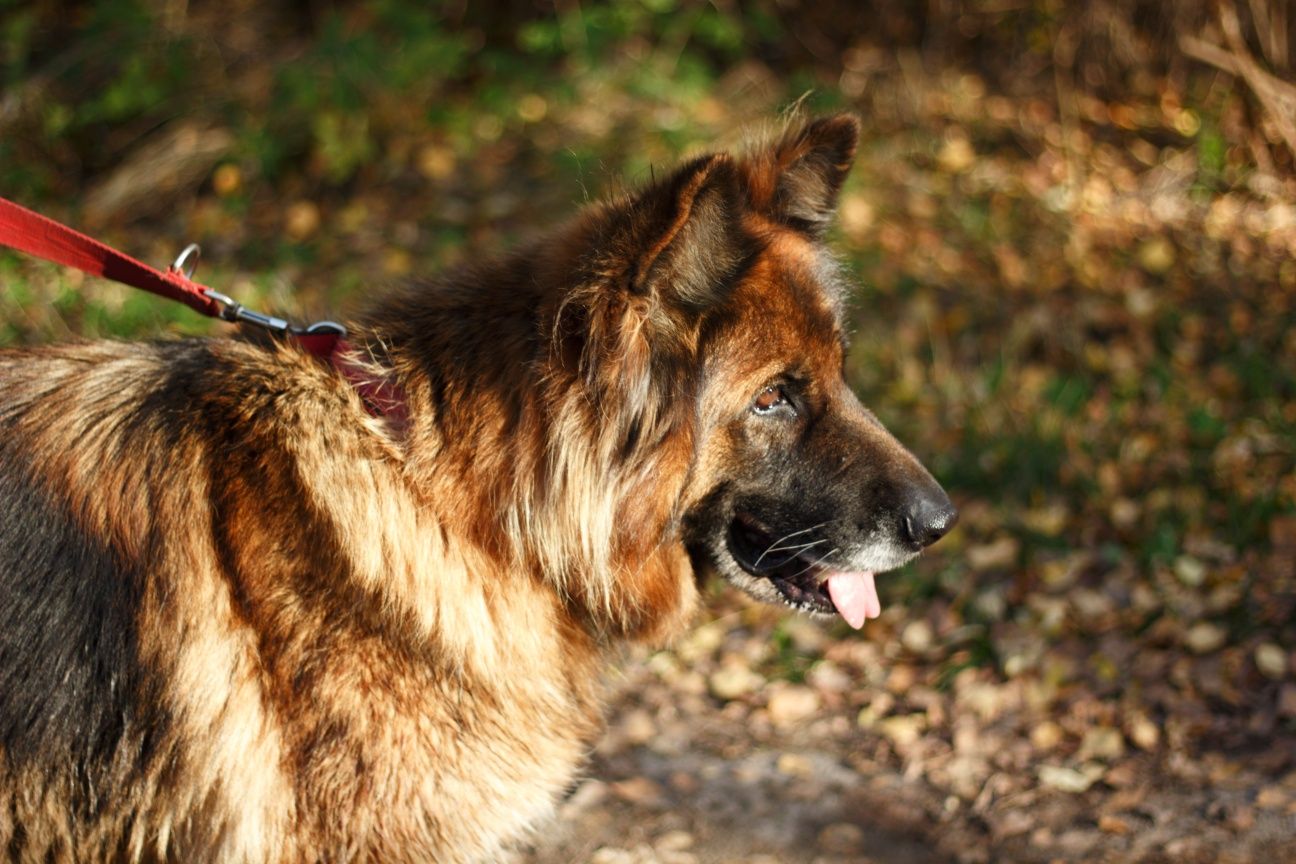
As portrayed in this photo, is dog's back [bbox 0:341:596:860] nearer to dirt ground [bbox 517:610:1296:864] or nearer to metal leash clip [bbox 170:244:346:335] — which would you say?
metal leash clip [bbox 170:244:346:335]

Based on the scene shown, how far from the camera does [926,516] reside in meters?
2.89

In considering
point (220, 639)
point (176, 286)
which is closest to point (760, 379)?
point (220, 639)

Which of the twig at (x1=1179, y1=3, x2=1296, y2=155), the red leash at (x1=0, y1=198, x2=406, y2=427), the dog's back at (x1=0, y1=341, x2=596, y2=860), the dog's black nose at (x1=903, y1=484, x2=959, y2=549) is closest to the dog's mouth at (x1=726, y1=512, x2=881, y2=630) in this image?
the dog's black nose at (x1=903, y1=484, x2=959, y2=549)

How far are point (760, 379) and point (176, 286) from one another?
1.59m

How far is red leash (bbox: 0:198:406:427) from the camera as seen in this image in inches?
107

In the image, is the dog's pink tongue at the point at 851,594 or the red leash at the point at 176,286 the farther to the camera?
the dog's pink tongue at the point at 851,594

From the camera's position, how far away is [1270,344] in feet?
19.5

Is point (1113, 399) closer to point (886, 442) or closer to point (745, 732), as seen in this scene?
point (745, 732)

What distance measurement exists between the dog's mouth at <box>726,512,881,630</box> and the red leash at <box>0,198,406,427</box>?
968 millimetres

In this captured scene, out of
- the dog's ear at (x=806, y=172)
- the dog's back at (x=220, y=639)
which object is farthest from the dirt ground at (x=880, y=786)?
the dog's ear at (x=806, y=172)

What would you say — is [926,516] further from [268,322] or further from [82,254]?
[82,254]

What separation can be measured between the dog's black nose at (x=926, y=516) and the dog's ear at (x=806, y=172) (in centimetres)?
78

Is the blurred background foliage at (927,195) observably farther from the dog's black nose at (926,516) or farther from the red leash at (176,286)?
the red leash at (176,286)

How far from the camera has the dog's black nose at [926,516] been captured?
2.89 meters
